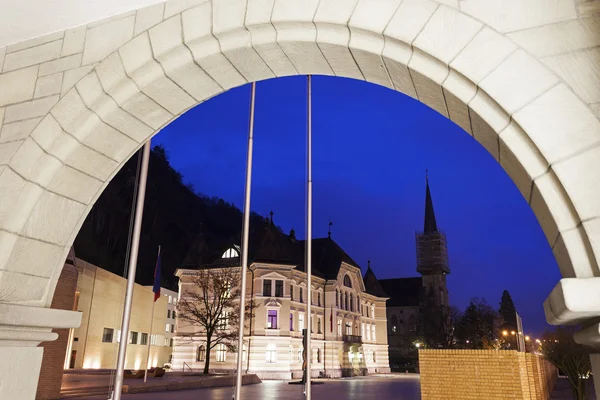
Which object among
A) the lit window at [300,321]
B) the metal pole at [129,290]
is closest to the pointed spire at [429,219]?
the lit window at [300,321]

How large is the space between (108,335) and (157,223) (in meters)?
29.3

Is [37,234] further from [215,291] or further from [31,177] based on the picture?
[215,291]

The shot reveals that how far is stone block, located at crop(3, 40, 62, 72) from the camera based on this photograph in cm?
259

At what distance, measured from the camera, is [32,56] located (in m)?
2.65

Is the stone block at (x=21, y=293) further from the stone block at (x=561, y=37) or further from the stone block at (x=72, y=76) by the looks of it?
the stone block at (x=561, y=37)

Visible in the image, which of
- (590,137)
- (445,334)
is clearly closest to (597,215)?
(590,137)

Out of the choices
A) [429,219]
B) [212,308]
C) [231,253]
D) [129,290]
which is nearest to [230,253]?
[231,253]

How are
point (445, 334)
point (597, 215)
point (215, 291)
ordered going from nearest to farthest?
point (597, 215), point (215, 291), point (445, 334)

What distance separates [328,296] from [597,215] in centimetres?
3346

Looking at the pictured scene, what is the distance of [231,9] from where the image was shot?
6.95 ft

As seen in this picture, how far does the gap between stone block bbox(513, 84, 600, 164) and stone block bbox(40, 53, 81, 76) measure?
224 centimetres

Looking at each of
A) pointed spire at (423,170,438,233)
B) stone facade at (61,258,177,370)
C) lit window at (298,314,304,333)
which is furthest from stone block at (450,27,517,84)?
pointed spire at (423,170,438,233)

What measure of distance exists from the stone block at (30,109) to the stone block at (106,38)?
30cm

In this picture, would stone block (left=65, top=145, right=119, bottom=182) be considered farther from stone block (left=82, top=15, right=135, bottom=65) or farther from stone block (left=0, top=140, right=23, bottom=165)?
stone block (left=82, top=15, right=135, bottom=65)
